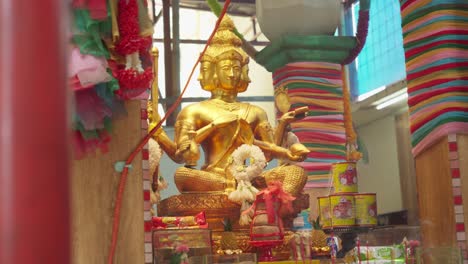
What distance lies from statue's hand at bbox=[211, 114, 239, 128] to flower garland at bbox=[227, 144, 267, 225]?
415 millimetres

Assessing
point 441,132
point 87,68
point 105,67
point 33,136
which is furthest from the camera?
point 441,132

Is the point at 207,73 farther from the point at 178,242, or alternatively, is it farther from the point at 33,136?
the point at 33,136

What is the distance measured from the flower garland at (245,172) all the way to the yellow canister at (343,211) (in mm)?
535

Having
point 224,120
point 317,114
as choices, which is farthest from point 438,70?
point 317,114

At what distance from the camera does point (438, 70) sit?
4680 mm

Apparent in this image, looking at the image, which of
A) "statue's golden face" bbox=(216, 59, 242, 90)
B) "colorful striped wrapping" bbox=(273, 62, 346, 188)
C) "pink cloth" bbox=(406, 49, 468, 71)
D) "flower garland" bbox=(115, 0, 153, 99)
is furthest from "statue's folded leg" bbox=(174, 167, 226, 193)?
"flower garland" bbox=(115, 0, 153, 99)

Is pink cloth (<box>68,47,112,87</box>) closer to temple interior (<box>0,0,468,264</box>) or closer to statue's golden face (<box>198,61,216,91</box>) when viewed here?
temple interior (<box>0,0,468,264</box>)

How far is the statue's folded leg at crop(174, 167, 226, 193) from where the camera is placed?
187 inches

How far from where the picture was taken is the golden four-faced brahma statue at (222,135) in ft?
15.6

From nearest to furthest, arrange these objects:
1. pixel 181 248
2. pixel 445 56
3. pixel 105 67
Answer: pixel 105 67 → pixel 181 248 → pixel 445 56

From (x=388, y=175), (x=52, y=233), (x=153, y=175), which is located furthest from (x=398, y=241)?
(x=52, y=233)

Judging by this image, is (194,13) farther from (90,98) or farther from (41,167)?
(41,167)

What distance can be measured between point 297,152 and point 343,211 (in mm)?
445

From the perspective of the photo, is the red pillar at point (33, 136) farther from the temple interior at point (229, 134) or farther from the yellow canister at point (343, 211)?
the yellow canister at point (343, 211)
